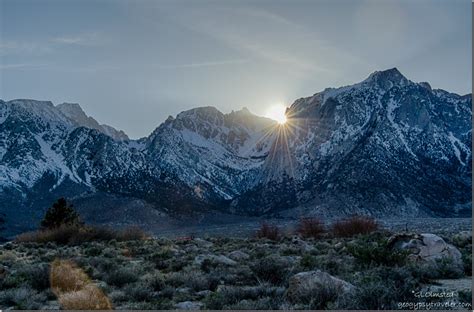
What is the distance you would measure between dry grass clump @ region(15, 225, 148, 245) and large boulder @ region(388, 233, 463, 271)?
25041 mm

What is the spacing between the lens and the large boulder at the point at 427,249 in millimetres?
15209

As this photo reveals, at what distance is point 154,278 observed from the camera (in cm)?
1407

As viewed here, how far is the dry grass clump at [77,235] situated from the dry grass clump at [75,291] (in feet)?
71.5

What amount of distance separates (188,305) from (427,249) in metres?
8.79

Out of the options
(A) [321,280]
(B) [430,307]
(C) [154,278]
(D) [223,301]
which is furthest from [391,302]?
(C) [154,278]

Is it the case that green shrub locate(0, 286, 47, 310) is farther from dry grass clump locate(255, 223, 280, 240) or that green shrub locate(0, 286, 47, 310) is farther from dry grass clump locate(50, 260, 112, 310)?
dry grass clump locate(255, 223, 280, 240)

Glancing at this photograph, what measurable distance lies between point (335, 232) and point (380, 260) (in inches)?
963

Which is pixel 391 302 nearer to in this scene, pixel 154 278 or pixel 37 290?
pixel 154 278

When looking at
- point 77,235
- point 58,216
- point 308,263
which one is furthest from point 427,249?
point 58,216

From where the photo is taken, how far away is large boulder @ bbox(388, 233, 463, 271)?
49.9 feet

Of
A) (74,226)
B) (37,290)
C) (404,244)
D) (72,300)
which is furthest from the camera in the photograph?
(74,226)

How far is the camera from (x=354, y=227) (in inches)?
1559

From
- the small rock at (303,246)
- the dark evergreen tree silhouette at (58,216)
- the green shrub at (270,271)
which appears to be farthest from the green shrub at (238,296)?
the dark evergreen tree silhouette at (58,216)

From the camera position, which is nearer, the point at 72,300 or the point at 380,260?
the point at 72,300
